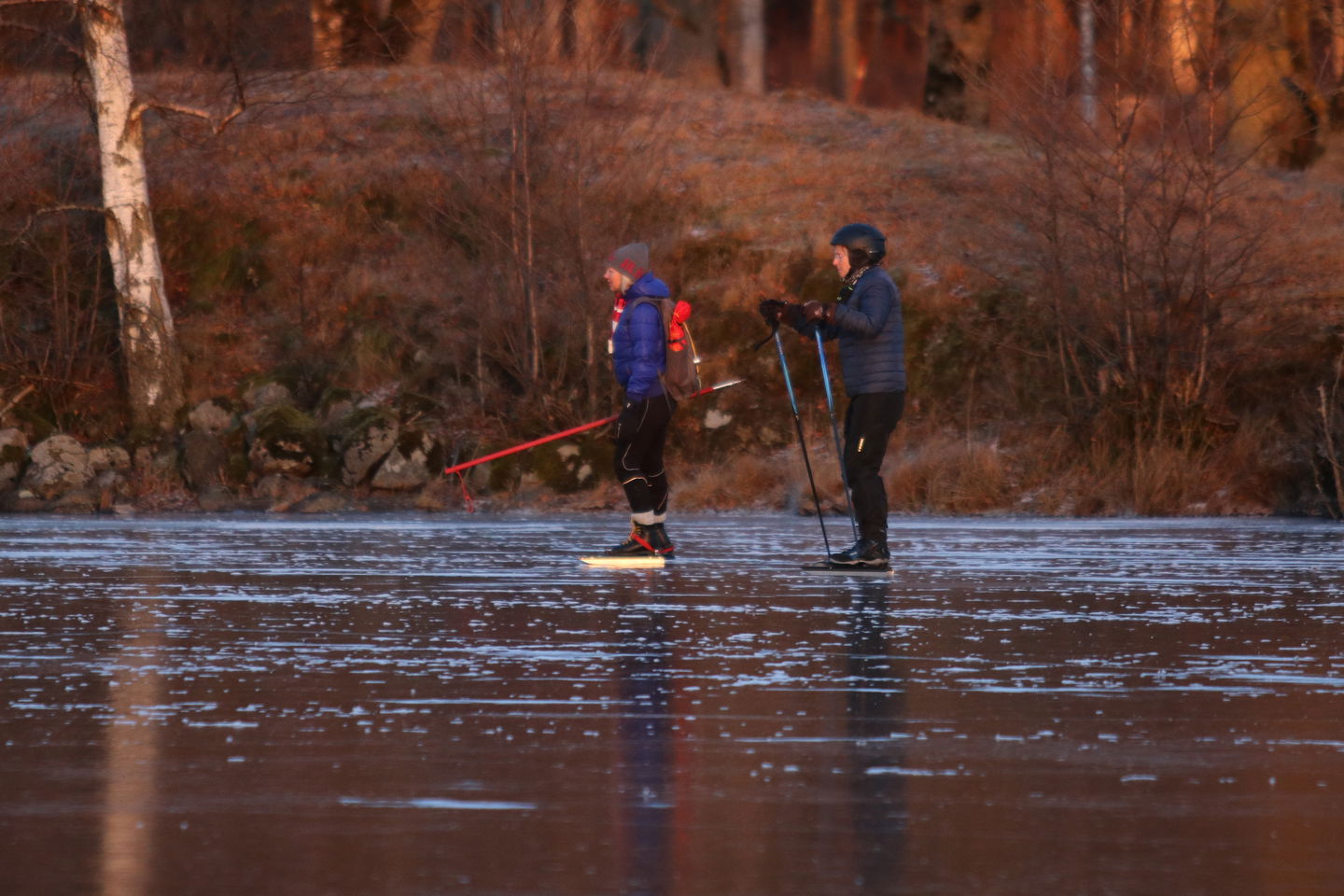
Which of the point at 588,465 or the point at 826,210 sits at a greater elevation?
the point at 826,210

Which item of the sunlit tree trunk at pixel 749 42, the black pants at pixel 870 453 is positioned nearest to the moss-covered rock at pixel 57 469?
the black pants at pixel 870 453

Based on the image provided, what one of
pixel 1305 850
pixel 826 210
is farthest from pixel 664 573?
pixel 826 210

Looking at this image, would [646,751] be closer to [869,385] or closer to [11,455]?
[869,385]

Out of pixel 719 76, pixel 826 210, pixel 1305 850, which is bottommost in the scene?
pixel 1305 850

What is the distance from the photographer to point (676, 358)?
1590 cm

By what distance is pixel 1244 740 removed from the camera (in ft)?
24.0

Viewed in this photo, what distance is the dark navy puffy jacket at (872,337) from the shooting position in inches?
568

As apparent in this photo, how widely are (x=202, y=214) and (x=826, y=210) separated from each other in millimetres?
10027

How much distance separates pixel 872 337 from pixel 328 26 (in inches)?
1370

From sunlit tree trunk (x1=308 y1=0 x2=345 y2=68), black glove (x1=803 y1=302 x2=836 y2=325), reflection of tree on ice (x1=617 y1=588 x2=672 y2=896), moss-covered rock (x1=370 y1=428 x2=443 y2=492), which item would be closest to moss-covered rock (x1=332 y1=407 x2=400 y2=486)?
moss-covered rock (x1=370 y1=428 x2=443 y2=492)

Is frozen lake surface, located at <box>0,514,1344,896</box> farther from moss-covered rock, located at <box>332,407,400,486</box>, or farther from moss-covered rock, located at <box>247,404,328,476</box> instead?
moss-covered rock, located at <box>247,404,328,476</box>

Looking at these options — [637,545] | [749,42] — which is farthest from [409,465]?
[749,42]

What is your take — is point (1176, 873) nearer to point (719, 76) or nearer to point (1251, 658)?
point (1251, 658)

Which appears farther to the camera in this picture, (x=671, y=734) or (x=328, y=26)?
(x=328, y=26)
